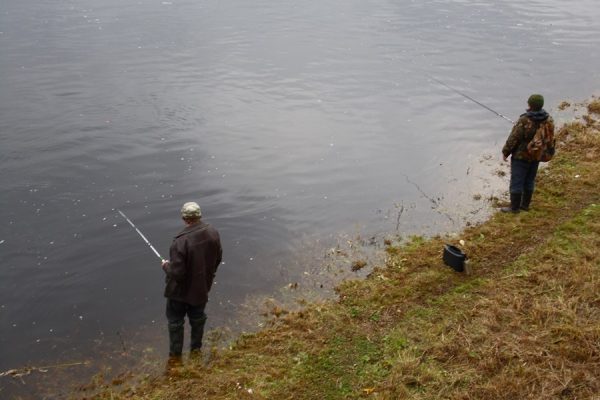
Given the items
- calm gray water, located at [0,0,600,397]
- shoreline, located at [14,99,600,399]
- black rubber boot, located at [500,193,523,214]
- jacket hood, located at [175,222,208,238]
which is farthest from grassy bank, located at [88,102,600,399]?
jacket hood, located at [175,222,208,238]

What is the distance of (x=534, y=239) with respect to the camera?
1085cm

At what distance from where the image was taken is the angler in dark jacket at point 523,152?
10.9 metres

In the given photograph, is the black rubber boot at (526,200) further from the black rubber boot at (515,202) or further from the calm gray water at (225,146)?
the calm gray water at (225,146)

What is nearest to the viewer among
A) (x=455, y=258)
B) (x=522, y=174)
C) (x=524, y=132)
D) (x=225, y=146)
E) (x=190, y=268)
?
(x=190, y=268)

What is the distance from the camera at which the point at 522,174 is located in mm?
11711

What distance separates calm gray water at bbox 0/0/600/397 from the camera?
11.4 meters

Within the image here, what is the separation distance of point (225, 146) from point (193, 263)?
1110 cm

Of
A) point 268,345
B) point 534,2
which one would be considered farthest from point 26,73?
point 534,2

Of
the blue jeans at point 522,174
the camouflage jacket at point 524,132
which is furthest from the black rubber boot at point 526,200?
the camouflage jacket at point 524,132

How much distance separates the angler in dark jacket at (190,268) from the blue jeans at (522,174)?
22.6 feet

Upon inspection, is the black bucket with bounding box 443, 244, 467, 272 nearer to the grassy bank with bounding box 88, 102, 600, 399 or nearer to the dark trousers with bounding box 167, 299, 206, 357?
the grassy bank with bounding box 88, 102, 600, 399

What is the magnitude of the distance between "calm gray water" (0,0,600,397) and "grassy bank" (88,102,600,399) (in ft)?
6.29

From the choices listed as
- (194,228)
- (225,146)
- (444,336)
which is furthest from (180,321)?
(225,146)

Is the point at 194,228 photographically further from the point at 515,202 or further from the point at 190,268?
the point at 515,202
